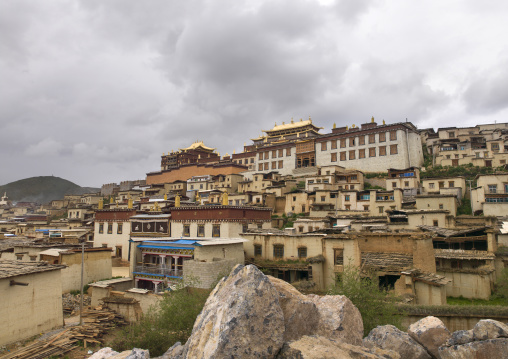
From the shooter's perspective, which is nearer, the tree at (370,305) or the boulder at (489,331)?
the boulder at (489,331)

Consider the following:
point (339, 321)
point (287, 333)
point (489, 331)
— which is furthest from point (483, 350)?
point (287, 333)

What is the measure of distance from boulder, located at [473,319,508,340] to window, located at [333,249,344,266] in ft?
56.8

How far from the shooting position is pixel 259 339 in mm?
5742

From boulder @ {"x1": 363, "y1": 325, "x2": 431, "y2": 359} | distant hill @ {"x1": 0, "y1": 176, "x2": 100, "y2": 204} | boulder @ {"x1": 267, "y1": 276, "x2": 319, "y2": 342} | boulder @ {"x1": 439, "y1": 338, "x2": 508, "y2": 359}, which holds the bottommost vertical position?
boulder @ {"x1": 363, "y1": 325, "x2": 431, "y2": 359}

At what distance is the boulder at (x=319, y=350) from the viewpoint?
571 cm

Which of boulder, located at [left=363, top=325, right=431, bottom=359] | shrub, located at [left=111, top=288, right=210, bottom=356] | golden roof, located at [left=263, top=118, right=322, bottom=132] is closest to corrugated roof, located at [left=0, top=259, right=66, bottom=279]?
shrub, located at [left=111, top=288, right=210, bottom=356]

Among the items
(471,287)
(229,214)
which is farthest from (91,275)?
(471,287)

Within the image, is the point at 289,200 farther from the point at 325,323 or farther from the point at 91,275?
the point at 325,323

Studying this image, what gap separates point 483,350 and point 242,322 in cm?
540

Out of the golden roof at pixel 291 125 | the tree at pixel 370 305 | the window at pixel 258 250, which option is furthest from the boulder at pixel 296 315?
the golden roof at pixel 291 125

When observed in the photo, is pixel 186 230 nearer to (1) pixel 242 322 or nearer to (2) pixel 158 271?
(2) pixel 158 271

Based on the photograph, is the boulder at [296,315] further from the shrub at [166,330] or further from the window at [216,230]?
the window at [216,230]

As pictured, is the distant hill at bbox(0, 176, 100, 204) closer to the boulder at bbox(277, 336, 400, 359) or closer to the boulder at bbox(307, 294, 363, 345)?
the boulder at bbox(307, 294, 363, 345)

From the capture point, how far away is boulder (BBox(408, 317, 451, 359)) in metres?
8.69
